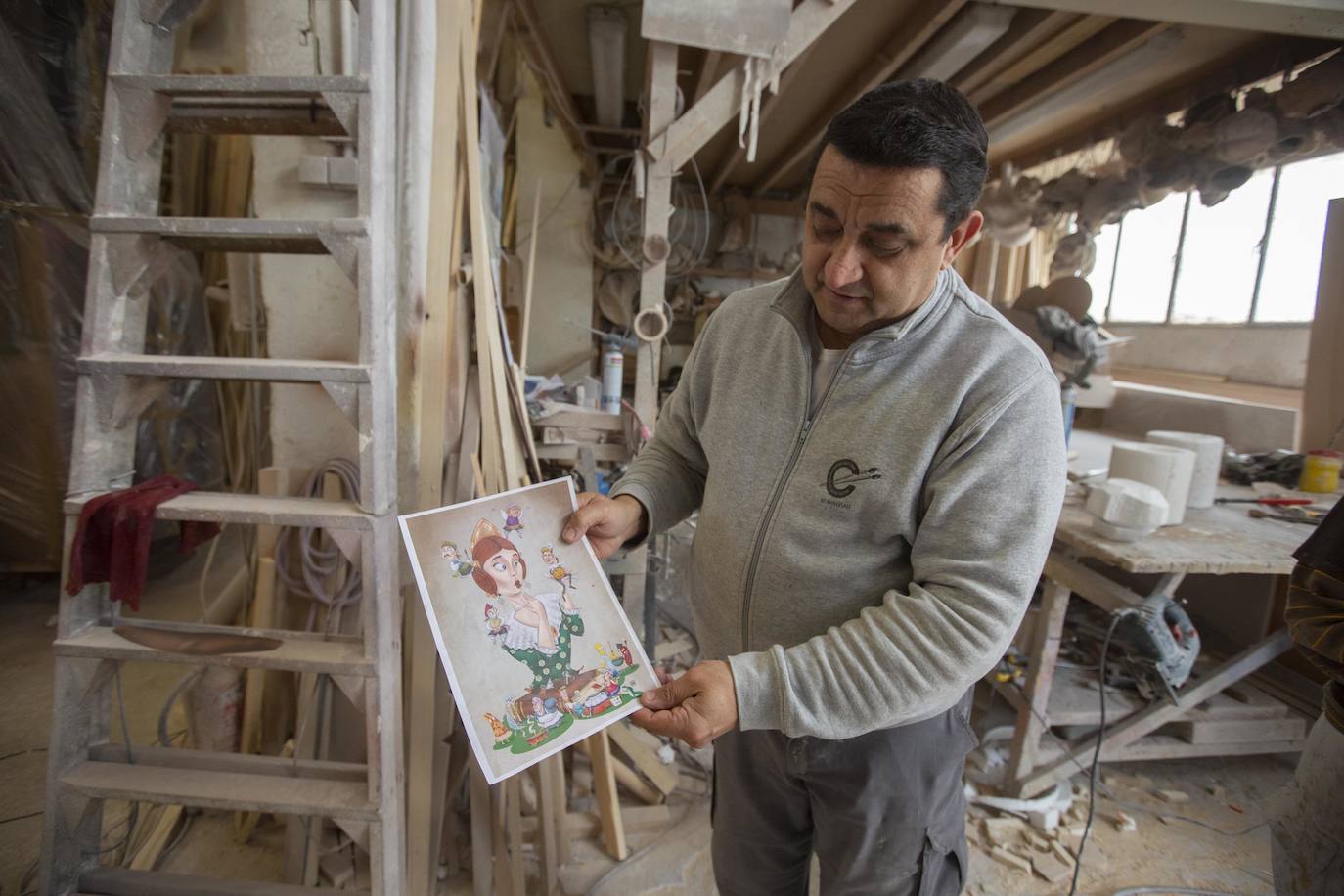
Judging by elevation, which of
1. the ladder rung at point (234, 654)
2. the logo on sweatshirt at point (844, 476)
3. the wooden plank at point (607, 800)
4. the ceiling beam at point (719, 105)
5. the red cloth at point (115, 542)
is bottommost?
the wooden plank at point (607, 800)

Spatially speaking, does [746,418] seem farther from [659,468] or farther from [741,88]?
[741,88]

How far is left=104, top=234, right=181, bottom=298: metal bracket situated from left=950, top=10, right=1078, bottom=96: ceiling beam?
140 inches

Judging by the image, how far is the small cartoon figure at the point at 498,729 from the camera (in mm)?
1006

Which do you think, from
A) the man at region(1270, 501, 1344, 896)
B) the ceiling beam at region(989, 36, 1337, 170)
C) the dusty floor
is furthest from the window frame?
the man at region(1270, 501, 1344, 896)

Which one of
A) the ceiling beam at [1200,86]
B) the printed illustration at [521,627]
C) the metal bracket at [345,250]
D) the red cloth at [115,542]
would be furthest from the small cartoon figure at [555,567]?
the ceiling beam at [1200,86]

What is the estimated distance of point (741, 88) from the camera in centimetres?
227

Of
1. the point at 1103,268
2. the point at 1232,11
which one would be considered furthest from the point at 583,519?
the point at 1103,268

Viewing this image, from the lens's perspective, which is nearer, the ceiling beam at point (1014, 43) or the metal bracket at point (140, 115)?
the metal bracket at point (140, 115)

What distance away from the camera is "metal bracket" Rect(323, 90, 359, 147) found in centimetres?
119

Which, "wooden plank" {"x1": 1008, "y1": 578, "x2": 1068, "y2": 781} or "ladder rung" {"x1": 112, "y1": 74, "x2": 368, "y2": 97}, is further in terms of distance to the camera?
"wooden plank" {"x1": 1008, "y1": 578, "x2": 1068, "y2": 781}

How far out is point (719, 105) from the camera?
2.28 meters

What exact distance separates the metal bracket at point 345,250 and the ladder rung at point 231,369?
0.18 meters

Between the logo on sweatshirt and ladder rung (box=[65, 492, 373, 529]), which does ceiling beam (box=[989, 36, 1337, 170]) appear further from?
ladder rung (box=[65, 492, 373, 529])

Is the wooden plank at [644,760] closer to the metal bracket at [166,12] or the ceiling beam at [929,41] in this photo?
the metal bracket at [166,12]
